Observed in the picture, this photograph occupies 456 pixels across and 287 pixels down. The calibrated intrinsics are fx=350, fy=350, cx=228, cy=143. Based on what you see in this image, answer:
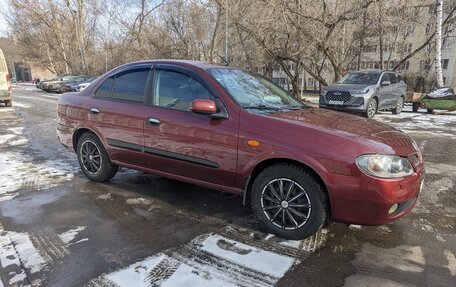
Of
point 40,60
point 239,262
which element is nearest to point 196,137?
point 239,262

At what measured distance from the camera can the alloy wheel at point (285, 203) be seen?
3.22 m

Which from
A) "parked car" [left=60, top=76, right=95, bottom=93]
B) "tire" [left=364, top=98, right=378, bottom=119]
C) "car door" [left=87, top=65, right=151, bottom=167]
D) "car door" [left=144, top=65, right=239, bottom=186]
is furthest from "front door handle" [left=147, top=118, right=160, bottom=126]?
"parked car" [left=60, top=76, right=95, bottom=93]

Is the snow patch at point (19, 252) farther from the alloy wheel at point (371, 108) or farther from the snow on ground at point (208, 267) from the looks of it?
the alloy wheel at point (371, 108)

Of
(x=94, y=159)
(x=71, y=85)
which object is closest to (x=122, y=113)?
(x=94, y=159)

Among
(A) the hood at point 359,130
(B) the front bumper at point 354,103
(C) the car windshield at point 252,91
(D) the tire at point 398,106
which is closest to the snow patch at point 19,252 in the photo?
(C) the car windshield at point 252,91

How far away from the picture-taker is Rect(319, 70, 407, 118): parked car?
1224 cm

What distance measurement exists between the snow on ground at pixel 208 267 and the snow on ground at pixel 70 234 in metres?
0.80

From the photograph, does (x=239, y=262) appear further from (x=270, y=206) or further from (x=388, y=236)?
(x=388, y=236)

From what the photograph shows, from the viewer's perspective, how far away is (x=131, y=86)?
4449mm

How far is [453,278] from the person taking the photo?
108 inches

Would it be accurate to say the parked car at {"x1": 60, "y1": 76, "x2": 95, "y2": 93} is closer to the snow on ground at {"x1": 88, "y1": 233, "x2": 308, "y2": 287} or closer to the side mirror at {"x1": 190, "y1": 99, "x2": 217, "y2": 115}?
the side mirror at {"x1": 190, "y1": 99, "x2": 217, "y2": 115}

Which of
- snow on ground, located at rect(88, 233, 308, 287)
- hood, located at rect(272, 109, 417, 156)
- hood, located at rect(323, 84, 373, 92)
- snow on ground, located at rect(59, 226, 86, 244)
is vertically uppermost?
hood, located at rect(323, 84, 373, 92)

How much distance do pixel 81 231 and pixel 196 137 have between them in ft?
4.86

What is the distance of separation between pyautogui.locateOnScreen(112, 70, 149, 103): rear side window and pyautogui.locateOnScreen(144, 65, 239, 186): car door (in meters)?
0.22
